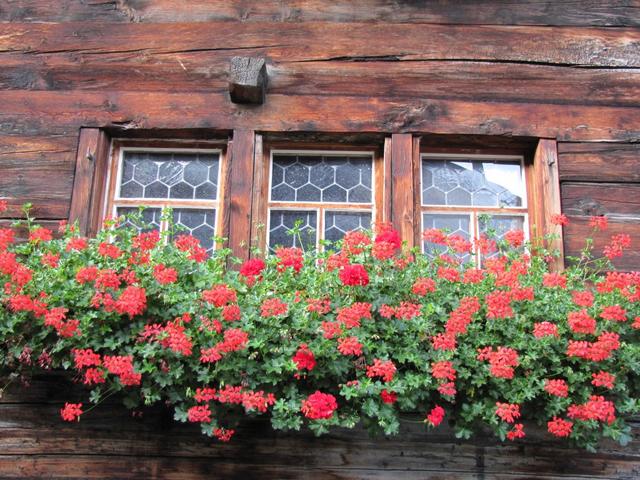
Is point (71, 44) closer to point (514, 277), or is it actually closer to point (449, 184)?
point (449, 184)

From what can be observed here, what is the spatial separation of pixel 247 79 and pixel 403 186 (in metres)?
1.02

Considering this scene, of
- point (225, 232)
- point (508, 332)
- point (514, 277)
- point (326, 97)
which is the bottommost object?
point (508, 332)

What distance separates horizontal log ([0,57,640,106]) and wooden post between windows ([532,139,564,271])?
1.04 ft

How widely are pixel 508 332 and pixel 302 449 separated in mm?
1094

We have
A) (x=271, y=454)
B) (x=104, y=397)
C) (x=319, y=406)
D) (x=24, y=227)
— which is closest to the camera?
(x=319, y=406)

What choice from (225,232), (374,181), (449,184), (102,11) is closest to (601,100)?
(449,184)

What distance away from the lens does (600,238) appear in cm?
401

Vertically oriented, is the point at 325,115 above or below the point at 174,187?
above

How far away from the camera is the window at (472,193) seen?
4230 mm

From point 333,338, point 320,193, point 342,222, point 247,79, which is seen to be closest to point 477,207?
point 342,222

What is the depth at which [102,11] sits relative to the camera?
4.51 m

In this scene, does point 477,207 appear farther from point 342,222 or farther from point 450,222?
point 342,222

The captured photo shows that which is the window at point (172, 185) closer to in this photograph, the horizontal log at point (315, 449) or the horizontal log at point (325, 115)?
the horizontal log at point (325, 115)

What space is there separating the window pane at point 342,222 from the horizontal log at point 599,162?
109 centimetres
